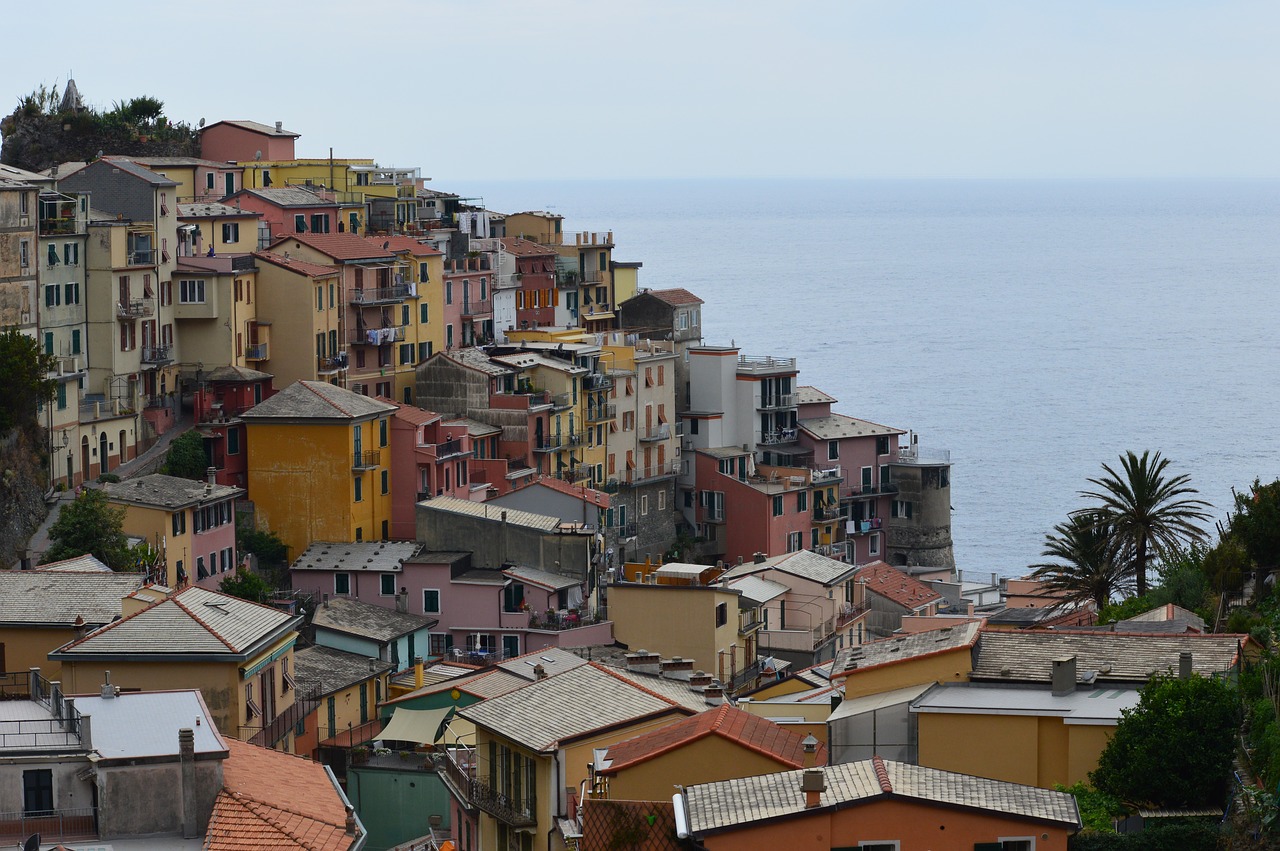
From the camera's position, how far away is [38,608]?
41.5m

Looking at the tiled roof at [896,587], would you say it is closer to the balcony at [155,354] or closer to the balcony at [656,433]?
the balcony at [656,433]

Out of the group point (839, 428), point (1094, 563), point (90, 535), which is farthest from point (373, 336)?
point (1094, 563)

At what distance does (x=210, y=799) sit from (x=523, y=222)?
69562 mm

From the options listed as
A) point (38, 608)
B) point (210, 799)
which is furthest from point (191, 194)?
point (210, 799)

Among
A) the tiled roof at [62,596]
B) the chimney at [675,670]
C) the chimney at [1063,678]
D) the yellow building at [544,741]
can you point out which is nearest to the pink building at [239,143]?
the tiled roof at [62,596]

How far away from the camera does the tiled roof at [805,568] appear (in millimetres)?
63188

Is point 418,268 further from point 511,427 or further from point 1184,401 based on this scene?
point 1184,401

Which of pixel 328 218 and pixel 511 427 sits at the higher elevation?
pixel 328 218

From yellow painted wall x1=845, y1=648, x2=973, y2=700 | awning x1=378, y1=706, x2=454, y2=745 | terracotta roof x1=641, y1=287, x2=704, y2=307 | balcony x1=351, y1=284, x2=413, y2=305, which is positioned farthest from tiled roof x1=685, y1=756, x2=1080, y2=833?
Answer: terracotta roof x1=641, y1=287, x2=704, y2=307

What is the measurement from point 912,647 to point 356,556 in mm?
34415

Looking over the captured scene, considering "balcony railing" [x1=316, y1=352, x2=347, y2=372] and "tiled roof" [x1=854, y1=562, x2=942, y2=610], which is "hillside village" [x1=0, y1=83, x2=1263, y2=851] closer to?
"balcony railing" [x1=316, y1=352, x2=347, y2=372]

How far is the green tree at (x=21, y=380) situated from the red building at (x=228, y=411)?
791 centimetres

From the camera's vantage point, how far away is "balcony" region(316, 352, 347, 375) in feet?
228

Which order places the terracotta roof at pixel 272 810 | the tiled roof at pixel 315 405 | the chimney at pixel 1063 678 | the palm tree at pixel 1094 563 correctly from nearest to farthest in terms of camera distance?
1. the terracotta roof at pixel 272 810
2. the chimney at pixel 1063 678
3. the palm tree at pixel 1094 563
4. the tiled roof at pixel 315 405
